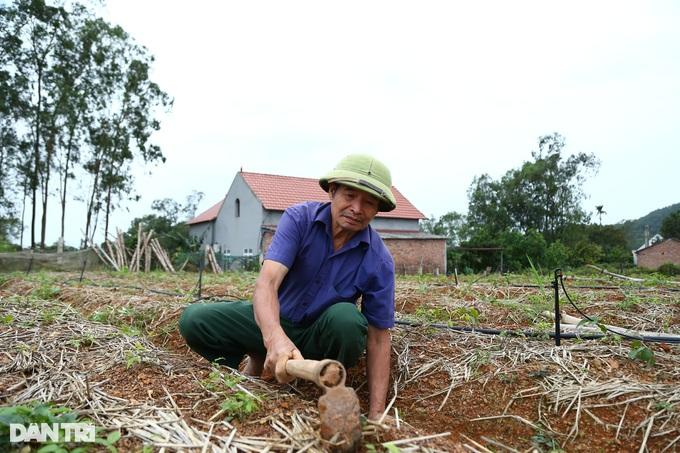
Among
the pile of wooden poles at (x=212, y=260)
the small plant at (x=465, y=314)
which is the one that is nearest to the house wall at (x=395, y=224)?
the pile of wooden poles at (x=212, y=260)

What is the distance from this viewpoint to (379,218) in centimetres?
2336

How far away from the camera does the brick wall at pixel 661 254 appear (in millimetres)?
37900

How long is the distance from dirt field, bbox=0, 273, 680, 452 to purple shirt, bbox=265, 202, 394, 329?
43cm

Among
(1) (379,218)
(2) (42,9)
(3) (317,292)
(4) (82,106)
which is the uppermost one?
(2) (42,9)

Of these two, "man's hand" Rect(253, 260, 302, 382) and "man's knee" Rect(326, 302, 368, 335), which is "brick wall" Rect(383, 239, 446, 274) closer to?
"man's knee" Rect(326, 302, 368, 335)

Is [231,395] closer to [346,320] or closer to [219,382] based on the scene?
[219,382]

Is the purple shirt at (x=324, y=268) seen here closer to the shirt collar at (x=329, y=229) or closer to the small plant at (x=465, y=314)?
the shirt collar at (x=329, y=229)

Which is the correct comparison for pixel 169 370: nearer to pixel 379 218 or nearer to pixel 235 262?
pixel 235 262

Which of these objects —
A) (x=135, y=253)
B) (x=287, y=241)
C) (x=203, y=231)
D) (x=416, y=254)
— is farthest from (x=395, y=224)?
(x=287, y=241)

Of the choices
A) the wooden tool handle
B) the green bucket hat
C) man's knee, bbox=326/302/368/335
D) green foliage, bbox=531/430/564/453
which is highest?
the green bucket hat

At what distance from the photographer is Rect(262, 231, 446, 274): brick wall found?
71.3ft

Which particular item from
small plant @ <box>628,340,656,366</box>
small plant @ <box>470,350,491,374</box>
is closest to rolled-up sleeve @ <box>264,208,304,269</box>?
small plant @ <box>470,350,491,374</box>

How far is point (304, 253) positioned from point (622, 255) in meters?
39.6

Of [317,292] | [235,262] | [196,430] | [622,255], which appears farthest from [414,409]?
[622,255]
